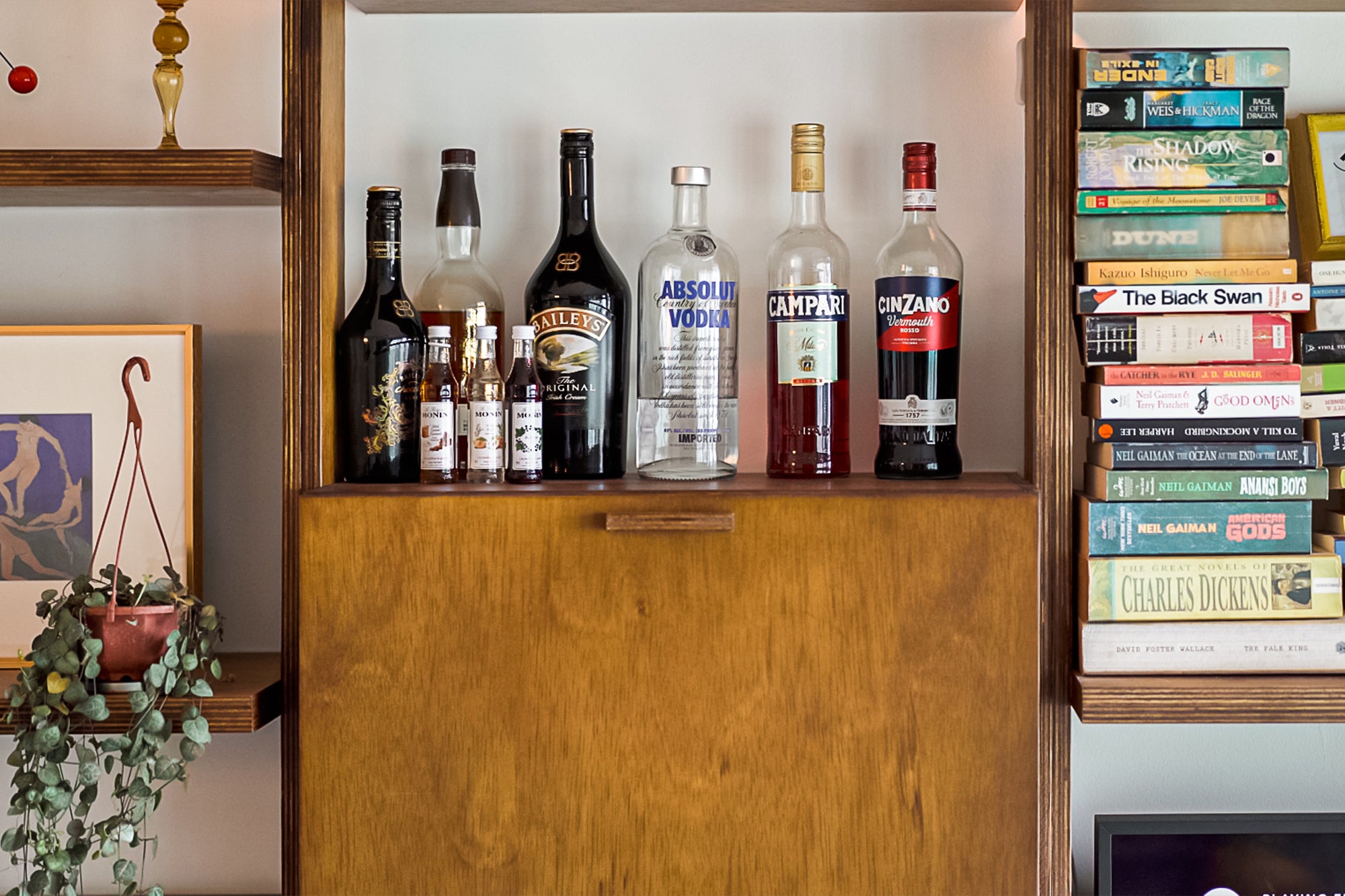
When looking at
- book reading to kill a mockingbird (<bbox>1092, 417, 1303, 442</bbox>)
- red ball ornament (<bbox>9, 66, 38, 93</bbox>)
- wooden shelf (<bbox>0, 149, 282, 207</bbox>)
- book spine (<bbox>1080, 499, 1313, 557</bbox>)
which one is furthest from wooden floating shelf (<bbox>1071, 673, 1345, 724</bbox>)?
red ball ornament (<bbox>9, 66, 38, 93</bbox>)

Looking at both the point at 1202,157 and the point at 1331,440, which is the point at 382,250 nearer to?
the point at 1202,157

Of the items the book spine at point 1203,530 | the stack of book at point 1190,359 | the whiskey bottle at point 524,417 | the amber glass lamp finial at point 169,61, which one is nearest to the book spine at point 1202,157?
the stack of book at point 1190,359

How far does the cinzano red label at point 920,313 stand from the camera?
3.71 feet

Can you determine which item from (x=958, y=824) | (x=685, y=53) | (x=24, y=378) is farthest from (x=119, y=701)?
(x=685, y=53)

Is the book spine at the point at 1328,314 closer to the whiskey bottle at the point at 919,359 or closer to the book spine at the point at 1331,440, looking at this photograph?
the book spine at the point at 1331,440

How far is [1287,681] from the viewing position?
105cm

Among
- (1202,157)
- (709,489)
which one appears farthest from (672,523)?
(1202,157)

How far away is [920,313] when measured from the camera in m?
1.13

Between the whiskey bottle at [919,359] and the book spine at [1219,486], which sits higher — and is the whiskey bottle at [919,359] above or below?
above

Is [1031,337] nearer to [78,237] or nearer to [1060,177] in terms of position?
[1060,177]

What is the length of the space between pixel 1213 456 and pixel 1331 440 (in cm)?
17

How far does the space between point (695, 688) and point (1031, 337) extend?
481 millimetres

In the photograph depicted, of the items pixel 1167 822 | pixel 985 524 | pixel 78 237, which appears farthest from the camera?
pixel 78 237

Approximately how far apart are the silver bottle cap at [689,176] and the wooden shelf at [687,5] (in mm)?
241
